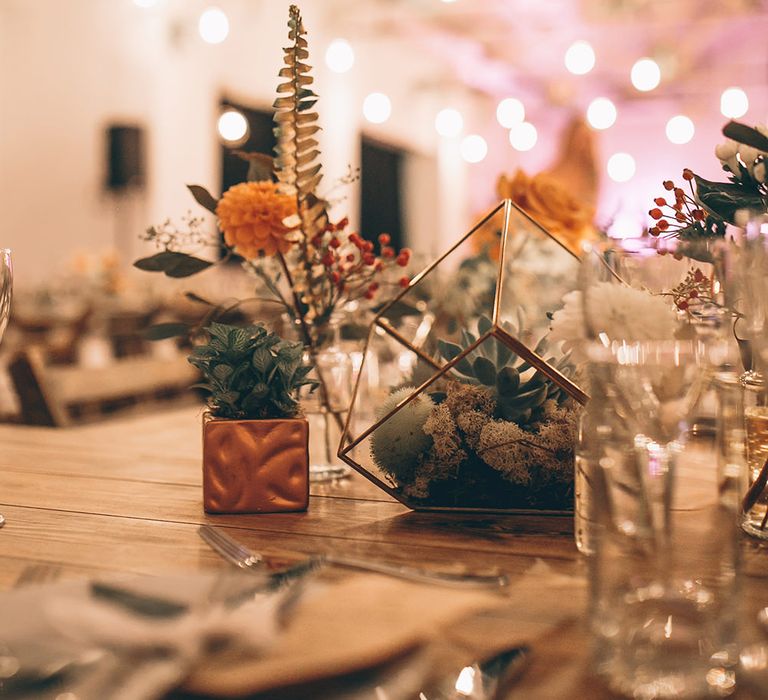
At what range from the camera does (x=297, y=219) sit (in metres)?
0.93

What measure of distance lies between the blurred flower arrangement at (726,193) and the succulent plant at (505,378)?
17cm

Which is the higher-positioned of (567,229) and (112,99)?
(112,99)

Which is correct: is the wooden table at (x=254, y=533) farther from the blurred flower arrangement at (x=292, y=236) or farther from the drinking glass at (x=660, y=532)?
the blurred flower arrangement at (x=292, y=236)

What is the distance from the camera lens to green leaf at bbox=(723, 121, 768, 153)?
2.48ft

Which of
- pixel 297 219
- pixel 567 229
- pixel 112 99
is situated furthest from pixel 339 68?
pixel 297 219

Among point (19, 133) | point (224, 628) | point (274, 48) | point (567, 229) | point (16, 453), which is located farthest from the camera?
point (274, 48)

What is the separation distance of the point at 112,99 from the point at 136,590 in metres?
6.94

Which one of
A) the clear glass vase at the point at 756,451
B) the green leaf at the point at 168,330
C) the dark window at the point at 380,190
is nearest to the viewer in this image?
the clear glass vase at the point at 756,451

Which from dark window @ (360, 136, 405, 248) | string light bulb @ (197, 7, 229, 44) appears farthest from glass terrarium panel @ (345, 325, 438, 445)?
dark window @ (360, 136, 405, 248)

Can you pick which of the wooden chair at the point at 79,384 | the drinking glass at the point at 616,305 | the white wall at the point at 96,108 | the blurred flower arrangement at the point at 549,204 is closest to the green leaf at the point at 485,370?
the drinking glass at the point at 616,305

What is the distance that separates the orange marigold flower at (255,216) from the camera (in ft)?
2.98

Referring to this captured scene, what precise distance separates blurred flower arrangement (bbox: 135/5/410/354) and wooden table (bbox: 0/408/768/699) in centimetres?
18

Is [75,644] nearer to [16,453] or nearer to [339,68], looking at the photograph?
[16,453]

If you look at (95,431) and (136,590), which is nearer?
(136,590)
